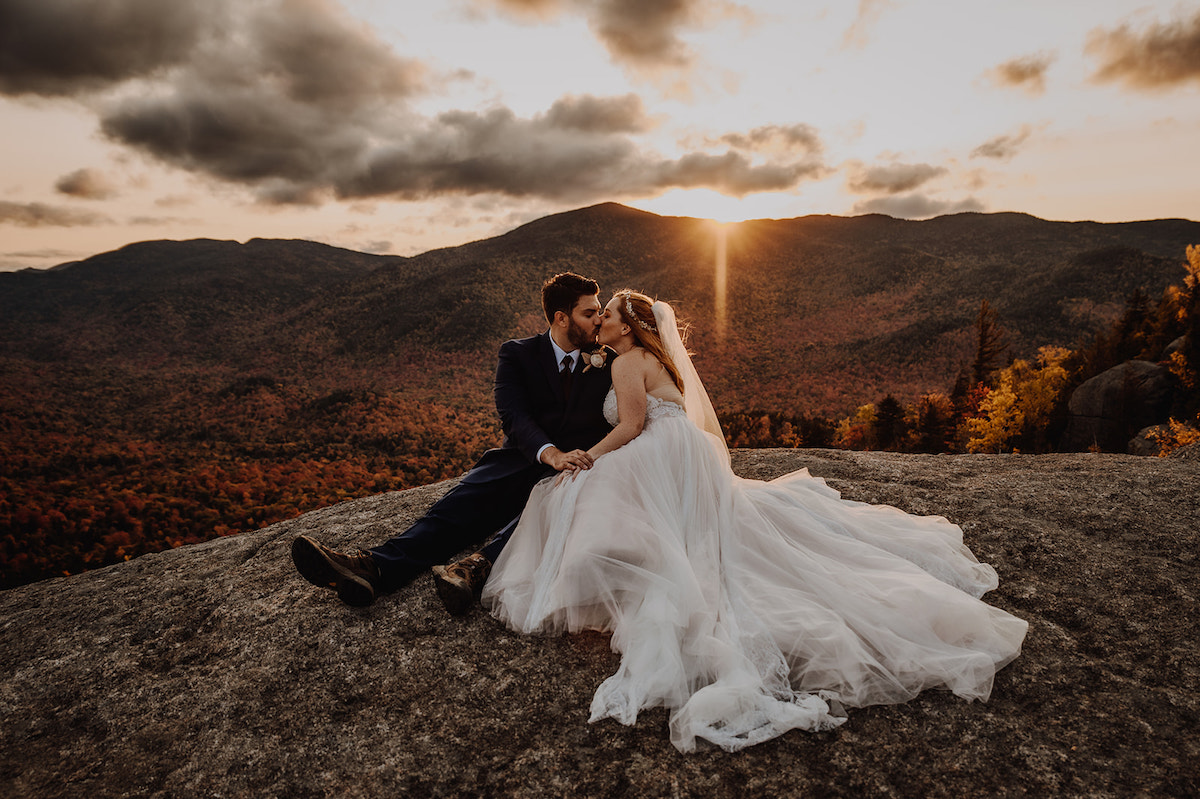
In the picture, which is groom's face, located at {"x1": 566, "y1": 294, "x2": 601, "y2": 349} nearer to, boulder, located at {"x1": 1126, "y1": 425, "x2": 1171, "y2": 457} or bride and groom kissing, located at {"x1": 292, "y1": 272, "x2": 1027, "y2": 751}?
bride and groom kissing, located at {"x1": 292, "y1": 272, "x2": 1027, "y2": 751}

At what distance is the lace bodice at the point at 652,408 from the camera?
4141mm

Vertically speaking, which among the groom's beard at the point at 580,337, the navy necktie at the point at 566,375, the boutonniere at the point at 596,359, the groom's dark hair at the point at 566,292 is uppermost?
the groom's dark hair at the point at 566,292

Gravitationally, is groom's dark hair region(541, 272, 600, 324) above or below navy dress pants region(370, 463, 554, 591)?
above

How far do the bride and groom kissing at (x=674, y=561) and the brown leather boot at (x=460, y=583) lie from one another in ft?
0.05

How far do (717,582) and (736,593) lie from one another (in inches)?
5.3

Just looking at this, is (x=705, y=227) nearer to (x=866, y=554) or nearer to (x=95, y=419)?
(x=95, y=419)

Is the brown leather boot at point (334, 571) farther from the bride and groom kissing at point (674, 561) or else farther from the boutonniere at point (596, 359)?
the boutonniere at point (596, 359)

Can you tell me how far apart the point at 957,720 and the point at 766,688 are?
0.91m

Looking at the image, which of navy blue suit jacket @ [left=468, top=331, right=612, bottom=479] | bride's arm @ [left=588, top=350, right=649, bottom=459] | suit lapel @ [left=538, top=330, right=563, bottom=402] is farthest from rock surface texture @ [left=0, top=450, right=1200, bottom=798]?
suit lapel @ [left=538, top=330, right=563, bottom=402]

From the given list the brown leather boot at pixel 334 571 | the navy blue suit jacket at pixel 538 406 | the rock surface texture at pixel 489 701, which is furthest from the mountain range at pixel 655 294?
the brown leather boot at pixel 334 571

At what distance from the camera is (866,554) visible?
144 inches

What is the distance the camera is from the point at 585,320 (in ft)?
14.3

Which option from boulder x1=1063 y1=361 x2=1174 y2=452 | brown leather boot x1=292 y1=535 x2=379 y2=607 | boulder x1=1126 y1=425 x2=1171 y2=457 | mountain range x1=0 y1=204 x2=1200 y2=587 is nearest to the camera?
brown leather boot x1=292 y1=535 x2=379 y2=607

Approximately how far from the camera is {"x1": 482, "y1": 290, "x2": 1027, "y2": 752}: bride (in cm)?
269
